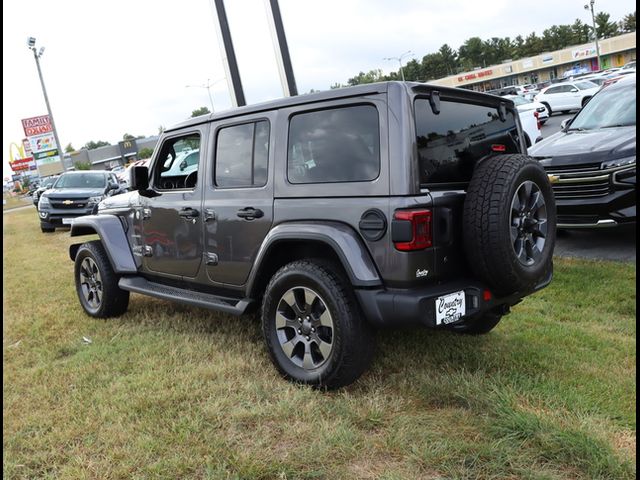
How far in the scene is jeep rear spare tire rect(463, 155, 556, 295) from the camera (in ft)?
9.85

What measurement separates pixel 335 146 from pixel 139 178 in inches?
83.3

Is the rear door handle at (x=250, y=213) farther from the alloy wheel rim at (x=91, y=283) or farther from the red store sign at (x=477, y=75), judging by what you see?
the red store sign at (x=477, y=75)

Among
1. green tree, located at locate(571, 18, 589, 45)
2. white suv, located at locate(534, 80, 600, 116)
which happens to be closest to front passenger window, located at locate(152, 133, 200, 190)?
white suv, located at locate(534, 80, 600, 116)

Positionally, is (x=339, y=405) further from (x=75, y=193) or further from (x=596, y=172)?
(x=75, y=193)

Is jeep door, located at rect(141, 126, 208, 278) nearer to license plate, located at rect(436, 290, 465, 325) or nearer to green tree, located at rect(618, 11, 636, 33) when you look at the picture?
license plate, located at rect(436, 290, 465, 325)

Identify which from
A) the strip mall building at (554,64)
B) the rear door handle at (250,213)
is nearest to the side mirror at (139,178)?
the rear door handle at (250,213)

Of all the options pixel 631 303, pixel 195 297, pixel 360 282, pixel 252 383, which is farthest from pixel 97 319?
pixel 631 303

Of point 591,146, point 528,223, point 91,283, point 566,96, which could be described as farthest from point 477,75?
point 528,223

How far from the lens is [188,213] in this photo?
14.0 feet

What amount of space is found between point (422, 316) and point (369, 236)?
538 mm

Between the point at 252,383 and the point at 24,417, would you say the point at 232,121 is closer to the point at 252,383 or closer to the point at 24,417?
the point at 252,383

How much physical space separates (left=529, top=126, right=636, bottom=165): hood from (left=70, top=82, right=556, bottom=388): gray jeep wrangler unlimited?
2.22 metres

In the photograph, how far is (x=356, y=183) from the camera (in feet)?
10.5

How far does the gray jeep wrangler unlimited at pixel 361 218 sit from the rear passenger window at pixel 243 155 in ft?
0.04
